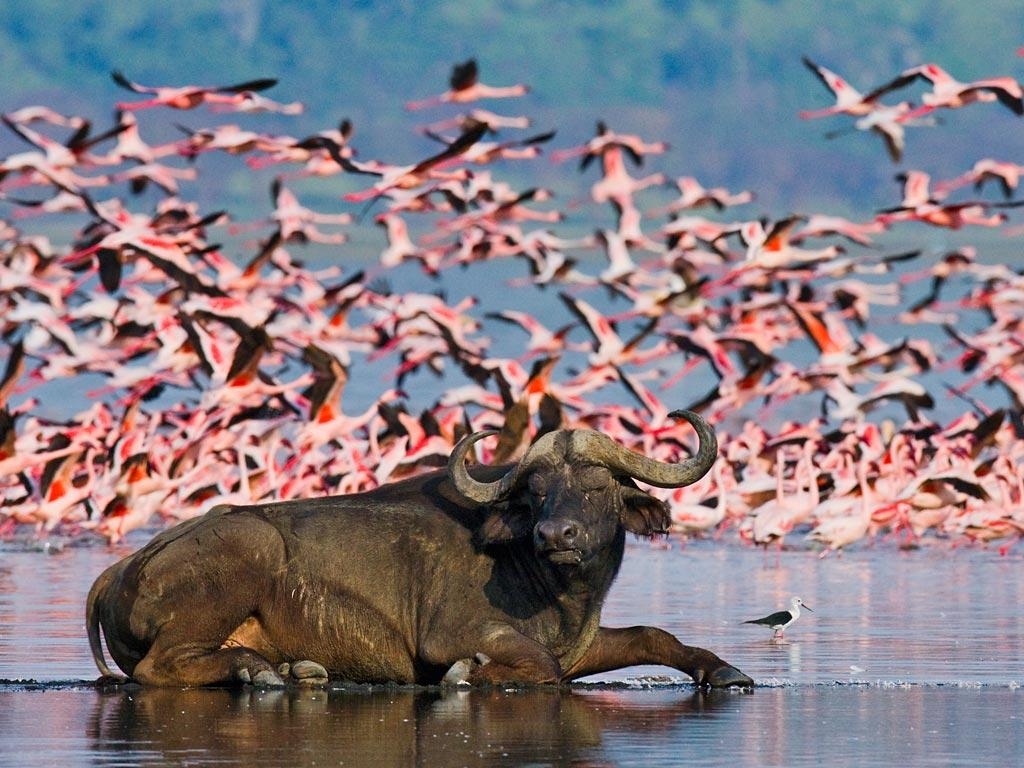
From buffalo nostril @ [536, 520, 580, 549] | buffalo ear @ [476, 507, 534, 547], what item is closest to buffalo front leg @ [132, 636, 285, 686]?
buffalo ear @ [476, 507, 534, 547]

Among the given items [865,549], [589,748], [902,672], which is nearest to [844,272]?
[865,549]

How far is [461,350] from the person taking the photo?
3644 centimetres

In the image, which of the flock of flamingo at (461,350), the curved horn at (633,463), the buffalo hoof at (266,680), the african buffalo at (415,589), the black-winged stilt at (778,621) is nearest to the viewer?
the buffalo hoof at (266,680)

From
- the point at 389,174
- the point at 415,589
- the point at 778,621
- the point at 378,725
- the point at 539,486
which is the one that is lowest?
the point at 378,725

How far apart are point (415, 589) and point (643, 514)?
1.20m

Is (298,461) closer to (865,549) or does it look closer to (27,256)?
(865,549)

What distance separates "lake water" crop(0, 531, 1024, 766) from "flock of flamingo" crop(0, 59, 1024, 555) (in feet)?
9.62

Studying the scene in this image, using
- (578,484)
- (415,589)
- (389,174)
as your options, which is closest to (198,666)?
(415,589)

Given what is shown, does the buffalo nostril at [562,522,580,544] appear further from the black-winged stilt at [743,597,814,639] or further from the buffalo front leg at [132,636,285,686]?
the black-winged stilt at [743,597,814,639]

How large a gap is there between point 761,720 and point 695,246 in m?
38.9

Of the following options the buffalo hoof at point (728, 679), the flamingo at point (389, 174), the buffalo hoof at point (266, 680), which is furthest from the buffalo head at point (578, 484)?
the flamingo at point (389, 174)

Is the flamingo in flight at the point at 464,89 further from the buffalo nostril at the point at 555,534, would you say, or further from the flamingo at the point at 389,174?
the buffalo nostril at the point at 555,534

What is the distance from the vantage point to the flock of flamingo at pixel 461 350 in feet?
98.0

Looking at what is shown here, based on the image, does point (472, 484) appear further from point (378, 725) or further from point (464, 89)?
point (464, 89)
